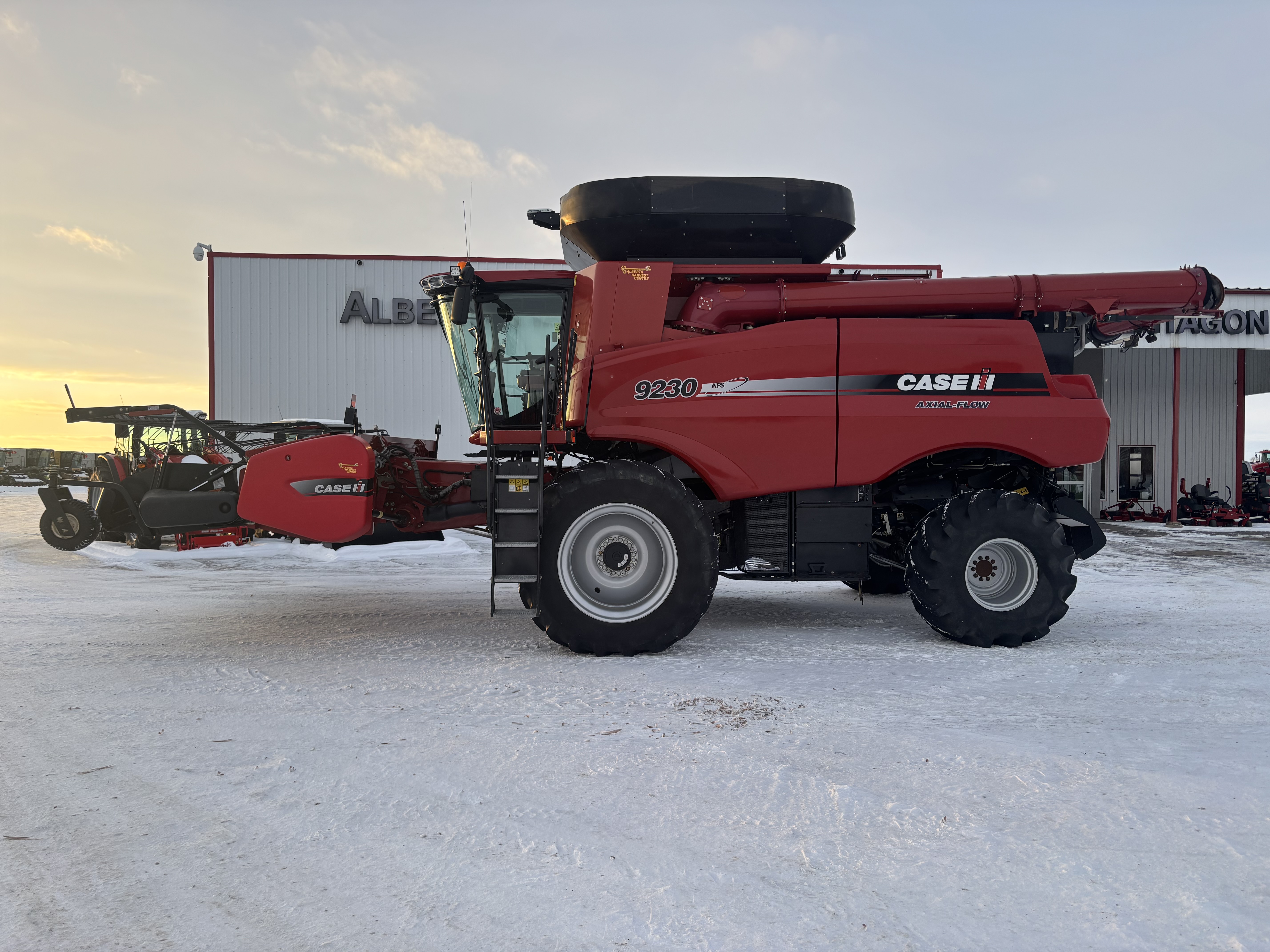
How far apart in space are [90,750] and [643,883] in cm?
263

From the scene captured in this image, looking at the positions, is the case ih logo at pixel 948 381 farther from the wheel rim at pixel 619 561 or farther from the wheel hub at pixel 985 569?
the wheel rim at pixel 619 561

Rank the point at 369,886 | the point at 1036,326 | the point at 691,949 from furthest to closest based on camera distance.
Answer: the point at 1036,326, the point at 369,886, the point at 691,949

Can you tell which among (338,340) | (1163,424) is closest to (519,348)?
(338,340)

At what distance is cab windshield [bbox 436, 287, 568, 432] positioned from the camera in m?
5.85

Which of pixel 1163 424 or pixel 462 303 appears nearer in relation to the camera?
pixel 462 303

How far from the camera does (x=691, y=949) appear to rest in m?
2.18

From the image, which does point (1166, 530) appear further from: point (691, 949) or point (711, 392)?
point (691, 949)

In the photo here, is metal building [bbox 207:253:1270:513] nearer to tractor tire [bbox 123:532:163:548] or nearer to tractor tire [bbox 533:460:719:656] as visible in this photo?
tractor tire [bbox 123:532:163:548]

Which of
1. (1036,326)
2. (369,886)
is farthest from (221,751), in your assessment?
(1036,326)

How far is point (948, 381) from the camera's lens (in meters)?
5.86

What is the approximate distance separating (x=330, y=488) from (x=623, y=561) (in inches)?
85.5

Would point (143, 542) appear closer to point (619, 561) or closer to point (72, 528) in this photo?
point (72, 528)

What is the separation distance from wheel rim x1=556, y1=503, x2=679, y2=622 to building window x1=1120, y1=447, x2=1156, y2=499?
71.8 feet

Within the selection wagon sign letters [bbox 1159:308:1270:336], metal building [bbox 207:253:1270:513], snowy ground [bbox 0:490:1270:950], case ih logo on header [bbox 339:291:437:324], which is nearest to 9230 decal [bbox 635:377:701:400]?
snowy ground [bbox 0:490:1270:950]
